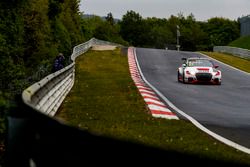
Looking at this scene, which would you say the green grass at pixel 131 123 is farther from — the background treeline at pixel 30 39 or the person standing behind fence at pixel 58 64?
the person standing behind fence at pixel 58 64

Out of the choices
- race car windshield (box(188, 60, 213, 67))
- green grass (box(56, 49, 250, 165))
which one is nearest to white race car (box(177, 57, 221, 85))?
race car windshield (box(188, 60, 213, 67))

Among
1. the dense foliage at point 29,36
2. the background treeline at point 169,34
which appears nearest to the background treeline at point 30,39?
the dense foliage at point 29,36

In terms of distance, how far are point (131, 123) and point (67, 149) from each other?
8.13 m

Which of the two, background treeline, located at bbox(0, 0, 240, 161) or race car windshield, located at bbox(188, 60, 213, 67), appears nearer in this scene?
background treeline, located at bbox(0, 0, 240, 161)

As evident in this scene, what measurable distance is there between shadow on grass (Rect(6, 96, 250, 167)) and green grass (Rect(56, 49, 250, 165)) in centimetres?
133

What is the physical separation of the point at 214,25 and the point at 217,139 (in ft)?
593

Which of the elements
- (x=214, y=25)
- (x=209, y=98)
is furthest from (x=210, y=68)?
(x=214, y=25)

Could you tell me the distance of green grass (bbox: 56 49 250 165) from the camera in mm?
8641

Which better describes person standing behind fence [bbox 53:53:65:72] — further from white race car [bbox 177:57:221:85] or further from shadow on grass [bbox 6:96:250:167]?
shadow on grass [bbox 6:96:250:167]

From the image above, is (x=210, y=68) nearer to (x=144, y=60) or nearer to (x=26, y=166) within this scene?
(x=144, y=60)

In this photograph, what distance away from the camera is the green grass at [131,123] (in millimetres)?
8641

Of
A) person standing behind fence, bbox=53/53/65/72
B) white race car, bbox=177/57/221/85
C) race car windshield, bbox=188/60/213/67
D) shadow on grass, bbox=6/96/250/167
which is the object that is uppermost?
shadow on grass, bbox=6/96/250/167

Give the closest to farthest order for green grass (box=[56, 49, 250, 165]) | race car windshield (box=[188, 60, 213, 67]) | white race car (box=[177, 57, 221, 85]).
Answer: green grass (box=[56, 49, 250, 165]), white race car (box=[177, 57, 221, 85]), race car windshield (box=[188, 60, 213, 67])

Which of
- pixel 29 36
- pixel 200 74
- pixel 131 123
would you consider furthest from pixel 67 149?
pixel 29 36
